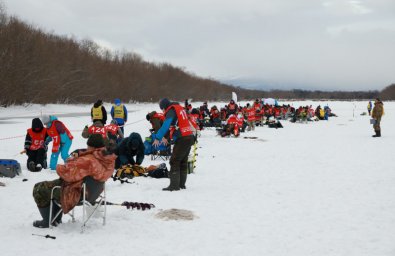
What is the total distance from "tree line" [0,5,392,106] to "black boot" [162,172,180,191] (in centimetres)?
3139

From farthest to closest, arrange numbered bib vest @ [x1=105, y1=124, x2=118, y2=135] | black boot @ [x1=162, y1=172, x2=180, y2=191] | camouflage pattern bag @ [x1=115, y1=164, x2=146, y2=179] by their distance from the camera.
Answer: numbered bib vest @ [x1=105, y1=124, x2=118, y2=135] < camouflage pattern bag @ [x1=115, y1=164, x2=146, y2=179] < black boot @ [x1=162, y1=172, x2=180, y2=191]

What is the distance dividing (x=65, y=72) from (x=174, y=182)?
1904 inches

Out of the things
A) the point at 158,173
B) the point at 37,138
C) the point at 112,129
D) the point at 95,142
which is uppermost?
the point at 95,142

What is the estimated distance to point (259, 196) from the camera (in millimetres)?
7414

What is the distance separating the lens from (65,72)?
172ft

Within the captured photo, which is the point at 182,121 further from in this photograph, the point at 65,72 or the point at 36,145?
the point at 65,72

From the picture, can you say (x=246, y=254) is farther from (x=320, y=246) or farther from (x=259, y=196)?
(x=259, y=196)

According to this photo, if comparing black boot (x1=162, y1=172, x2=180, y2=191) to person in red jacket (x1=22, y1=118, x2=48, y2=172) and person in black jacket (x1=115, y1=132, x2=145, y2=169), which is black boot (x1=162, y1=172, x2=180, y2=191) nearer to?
person in black jacket (x1=115, y1=132, x2=145, y2=169)

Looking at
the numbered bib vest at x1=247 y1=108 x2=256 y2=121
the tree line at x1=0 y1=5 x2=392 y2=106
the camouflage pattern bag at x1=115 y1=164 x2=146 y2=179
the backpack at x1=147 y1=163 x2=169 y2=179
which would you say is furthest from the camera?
the tree line at x1=0 y1=5 x2=392 y2=106

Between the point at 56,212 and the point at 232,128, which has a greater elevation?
the point at 232,128

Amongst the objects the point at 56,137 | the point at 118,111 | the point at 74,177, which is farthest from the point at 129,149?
the point at 118,111

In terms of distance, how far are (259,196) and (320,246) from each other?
2.60m

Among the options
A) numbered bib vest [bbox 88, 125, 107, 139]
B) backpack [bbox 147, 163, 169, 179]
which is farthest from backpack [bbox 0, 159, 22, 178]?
backpack [bbox 147, 163, 169, 179]

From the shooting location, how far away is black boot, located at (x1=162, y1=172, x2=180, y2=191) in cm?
756
